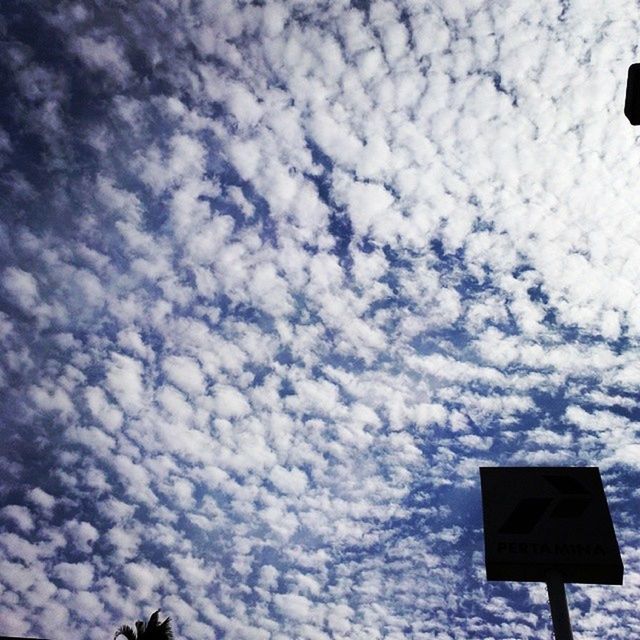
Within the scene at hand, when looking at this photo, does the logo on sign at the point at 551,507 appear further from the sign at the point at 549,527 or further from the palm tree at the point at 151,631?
the palm tree at the point at 151,631

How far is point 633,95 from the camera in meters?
7.49

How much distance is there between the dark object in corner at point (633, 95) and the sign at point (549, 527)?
4902 millimetres

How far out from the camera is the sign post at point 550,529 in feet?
18.5

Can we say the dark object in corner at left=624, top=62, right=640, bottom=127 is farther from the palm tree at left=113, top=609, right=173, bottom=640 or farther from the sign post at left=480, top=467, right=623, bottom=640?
the palm tree at left=113, top=609, right=173, bottom=640

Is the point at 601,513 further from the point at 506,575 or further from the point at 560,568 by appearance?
the point at 506,575

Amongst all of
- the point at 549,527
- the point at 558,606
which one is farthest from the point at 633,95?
the point at 558,606

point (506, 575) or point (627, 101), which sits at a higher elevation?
point (627, 101)

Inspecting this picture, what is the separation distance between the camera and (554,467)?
6.31 metres

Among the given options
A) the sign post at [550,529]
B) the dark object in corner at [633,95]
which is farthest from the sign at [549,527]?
the dark object in corner at [633,95]

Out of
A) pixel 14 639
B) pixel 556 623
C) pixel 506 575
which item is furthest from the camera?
pixel 14 639

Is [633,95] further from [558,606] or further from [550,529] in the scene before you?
[558,606]

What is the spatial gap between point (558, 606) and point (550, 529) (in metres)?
0.81

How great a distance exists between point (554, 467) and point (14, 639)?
19.3m

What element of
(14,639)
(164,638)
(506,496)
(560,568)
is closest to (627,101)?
(506,496)
